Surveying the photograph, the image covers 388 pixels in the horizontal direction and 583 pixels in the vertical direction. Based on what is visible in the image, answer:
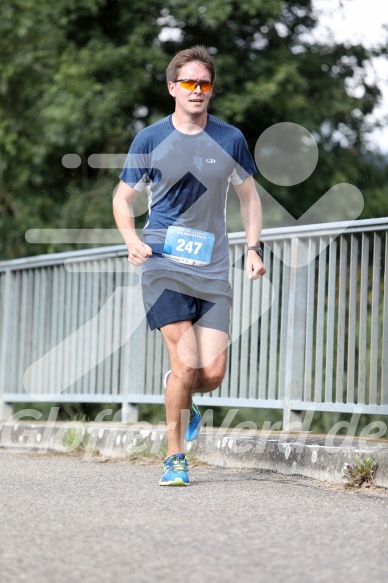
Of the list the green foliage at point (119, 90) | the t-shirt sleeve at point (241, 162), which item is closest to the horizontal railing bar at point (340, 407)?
the t-shirt sleeve at point (241, 162)

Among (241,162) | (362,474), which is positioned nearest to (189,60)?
(241,162)

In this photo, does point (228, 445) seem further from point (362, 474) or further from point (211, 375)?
point (362, 474)

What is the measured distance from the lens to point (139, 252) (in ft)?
19.6

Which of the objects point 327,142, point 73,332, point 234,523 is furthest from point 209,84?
point 327,142

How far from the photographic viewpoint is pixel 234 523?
457 cm

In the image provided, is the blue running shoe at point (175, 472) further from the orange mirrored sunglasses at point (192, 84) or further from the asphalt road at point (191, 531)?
the orange mirrored sunglasses at point (192, 84)

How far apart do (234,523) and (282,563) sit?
0.81m

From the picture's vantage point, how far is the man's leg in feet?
20.2

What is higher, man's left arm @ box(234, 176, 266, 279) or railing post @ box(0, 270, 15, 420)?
man's left arm @ box(234, 176, 266, 279)

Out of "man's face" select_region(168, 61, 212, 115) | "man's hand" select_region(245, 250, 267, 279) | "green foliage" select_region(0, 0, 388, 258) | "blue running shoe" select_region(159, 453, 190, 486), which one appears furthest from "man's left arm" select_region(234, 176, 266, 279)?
"green foliage" select_region(0, 0, 388, 258)

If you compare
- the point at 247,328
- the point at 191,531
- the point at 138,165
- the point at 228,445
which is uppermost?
the point at 138,165

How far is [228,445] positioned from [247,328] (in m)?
0.93

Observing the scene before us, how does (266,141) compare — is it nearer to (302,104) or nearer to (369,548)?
(302,104)

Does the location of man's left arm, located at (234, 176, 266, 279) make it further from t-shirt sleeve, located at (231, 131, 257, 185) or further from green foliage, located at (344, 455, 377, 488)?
green foliage, located at (344, 455, 377, 488)
